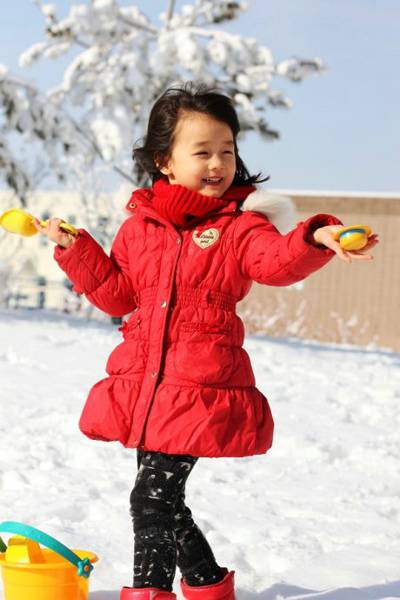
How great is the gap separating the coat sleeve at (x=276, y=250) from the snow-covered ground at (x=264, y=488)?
45.9 inches

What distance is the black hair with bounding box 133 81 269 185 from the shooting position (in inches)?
110

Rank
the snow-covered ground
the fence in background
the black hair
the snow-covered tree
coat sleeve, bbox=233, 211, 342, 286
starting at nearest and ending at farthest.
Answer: coat sleeve, bbox=233, 211, 342, 286 < the black hair < the snow-covered ground < the snow-covered tree < the fence in background

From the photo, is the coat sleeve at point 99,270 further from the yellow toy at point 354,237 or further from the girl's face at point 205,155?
the yellow toy at point 354,237

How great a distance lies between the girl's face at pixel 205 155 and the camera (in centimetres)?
274

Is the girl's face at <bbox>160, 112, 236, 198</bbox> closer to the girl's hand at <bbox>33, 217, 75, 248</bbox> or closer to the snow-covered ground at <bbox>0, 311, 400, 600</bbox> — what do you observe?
the girl's hand at <bbox>33, 217, 75, 248</bbox>

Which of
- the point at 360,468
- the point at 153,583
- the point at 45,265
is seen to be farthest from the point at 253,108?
the point at 45,265

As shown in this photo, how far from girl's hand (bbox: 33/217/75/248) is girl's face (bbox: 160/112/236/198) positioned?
395 millimetres

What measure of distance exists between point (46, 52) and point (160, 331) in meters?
12.7

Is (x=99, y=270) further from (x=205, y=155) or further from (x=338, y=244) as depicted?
(x=338, y=244)

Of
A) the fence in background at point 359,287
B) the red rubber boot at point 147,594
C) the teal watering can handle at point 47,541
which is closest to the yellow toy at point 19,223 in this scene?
the teal watering can handle at point 47,541

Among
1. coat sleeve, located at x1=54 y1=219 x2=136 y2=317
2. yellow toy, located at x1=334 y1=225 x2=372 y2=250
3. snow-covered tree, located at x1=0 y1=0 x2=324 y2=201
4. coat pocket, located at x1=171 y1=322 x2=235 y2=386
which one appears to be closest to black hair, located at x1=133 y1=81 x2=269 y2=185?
coat sleeve, located at x1=54 y1=219 x2=136 y2=317

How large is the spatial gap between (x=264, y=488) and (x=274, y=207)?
227cm

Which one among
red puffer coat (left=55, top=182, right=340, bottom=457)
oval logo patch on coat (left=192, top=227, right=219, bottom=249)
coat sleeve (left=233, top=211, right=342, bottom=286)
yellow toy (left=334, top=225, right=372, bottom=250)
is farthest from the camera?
oval logo patch on coat (left=192, top=227, right=219, bottom=249)

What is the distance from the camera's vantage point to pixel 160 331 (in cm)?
262
